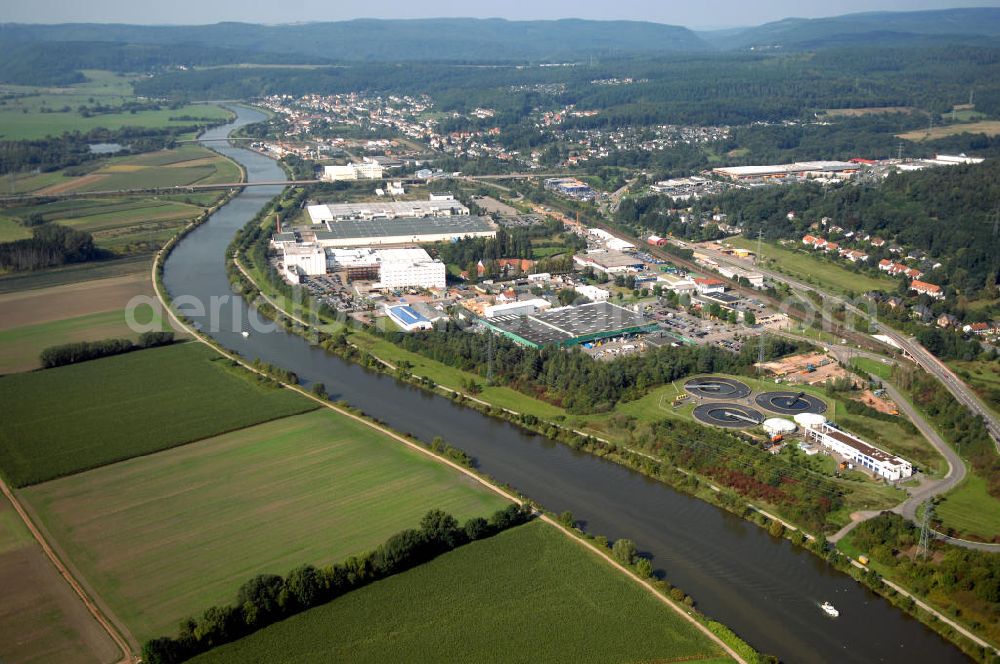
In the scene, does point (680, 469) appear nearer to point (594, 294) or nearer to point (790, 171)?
point (594, 294)

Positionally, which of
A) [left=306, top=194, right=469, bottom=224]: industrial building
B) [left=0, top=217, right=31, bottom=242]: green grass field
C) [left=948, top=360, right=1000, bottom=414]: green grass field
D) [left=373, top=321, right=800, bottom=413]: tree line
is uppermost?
[left=0, top=217, right=31, bottom=242]: green grass field

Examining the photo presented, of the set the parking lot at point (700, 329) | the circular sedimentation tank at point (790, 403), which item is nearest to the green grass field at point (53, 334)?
the parking lot at point (700, 329)

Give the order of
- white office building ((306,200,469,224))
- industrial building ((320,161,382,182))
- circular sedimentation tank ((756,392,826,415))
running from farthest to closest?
industrial building ((320,161,382,182)) → white office building ((306,200,469,224)) → circular sedimentation tank ((756,392,826,415))

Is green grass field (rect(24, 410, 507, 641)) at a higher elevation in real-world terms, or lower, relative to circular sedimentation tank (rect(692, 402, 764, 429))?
higher

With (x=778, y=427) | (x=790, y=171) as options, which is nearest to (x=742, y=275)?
(x=778, y=427)

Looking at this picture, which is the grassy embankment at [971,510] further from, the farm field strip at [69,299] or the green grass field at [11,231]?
the green grass field at [11,231]

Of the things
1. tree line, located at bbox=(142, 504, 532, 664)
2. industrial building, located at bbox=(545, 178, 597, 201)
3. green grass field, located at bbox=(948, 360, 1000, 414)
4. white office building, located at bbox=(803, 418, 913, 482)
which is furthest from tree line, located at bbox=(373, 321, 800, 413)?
industrial building, located at bbox=(545, 178, 597, 201)

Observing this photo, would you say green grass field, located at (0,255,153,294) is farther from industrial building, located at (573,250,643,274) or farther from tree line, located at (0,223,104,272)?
industrial building, located at (573,250,643,274)

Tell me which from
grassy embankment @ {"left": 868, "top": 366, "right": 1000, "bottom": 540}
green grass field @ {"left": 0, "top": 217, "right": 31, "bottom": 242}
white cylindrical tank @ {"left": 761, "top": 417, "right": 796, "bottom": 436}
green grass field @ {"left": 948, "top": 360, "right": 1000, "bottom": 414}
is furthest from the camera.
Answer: green grass field @ {"left": 0, "top": 217, "right": 31, "bottom": 242}
